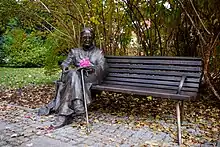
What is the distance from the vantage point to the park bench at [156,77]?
166 inches

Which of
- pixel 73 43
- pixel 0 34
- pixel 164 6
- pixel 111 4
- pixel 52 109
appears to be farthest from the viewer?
pixel 0 34

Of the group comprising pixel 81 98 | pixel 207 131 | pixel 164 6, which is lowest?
pixel 207 131

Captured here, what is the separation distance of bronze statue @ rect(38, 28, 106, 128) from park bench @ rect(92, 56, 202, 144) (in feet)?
0.77

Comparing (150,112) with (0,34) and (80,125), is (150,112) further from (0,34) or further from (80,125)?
(0,34)

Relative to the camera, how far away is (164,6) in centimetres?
557

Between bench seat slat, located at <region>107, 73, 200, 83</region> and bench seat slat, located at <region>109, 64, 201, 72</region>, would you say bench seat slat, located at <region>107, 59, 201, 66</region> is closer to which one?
bench seat slat, located at <region>109, 64, 201, 72</region>

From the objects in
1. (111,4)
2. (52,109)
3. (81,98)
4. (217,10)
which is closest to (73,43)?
(111,4)

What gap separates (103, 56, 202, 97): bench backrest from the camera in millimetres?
4352

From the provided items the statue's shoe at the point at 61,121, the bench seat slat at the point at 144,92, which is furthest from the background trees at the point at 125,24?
the statue's shoe at the point at 61,121

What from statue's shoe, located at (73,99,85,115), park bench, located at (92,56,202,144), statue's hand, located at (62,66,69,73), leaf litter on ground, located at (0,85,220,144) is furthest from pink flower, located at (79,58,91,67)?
leaf litter on ground, located at (0,85,220,144)

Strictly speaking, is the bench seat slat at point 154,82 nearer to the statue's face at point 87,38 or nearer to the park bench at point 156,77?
the park bench at point 156,77

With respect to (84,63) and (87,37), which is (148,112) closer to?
(84,63)

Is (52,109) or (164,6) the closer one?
(52,109)

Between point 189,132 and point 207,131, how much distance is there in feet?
0.89
